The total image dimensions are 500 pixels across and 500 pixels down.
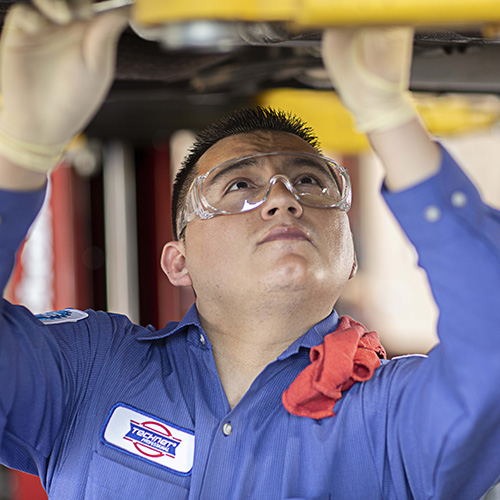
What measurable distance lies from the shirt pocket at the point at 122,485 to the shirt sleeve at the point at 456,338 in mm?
462

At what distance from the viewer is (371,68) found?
93 cm

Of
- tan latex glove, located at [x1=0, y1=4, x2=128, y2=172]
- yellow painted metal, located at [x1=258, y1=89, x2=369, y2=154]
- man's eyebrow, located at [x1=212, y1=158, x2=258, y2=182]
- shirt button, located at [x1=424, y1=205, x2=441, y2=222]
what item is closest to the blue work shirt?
shirt button, located at [x1=424, y1=205, x2=441, y2=222]

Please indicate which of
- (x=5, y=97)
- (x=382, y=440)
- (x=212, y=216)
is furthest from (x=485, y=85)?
(x=5, y=97)

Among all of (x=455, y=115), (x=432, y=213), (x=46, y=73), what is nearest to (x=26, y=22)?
(x=46, y=73)

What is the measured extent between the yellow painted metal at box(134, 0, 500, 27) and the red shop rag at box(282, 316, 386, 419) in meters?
0.71

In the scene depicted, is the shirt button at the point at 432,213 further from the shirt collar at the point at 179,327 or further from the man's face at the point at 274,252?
the shirt collar at the point at 179,327

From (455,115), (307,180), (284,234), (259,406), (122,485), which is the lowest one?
(122,485)

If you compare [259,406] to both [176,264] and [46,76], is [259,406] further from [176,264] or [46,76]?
[46,76]

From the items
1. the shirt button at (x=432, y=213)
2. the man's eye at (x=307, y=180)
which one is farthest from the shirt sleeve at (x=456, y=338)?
the man's eye at (x=307, y=180)

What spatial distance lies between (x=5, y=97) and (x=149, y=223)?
3.61 m

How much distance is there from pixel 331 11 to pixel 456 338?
1.73 ft

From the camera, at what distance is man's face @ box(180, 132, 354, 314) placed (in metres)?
1.38

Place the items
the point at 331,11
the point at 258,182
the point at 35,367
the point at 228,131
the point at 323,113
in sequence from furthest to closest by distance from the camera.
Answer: the point at 323,113 < the point at 228,131 < the point at 258,182 < the point at 35,367 < the point at 331,11

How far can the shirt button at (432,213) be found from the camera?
0.99 metres
